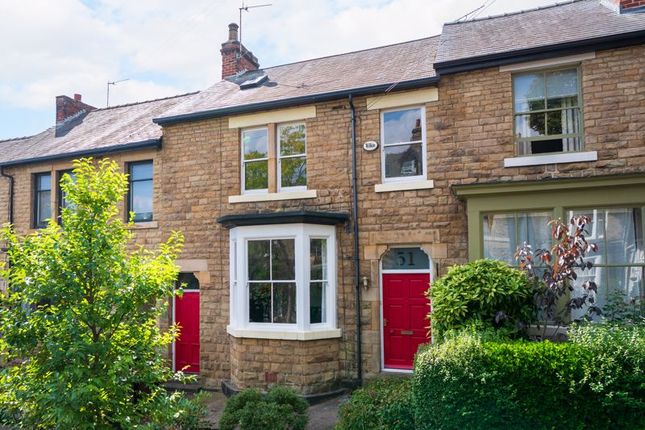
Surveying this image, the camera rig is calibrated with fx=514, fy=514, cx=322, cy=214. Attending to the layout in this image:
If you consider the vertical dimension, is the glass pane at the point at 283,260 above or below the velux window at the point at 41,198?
below

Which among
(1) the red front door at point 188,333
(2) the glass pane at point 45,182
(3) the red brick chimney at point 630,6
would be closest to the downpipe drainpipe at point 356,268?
(1) the red front door at point 188,333

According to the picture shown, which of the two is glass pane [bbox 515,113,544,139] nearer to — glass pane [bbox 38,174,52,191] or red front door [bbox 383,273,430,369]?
red front door [bbox 383,273,430,369]

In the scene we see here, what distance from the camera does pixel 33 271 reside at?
6.11 meters

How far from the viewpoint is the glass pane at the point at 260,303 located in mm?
10695

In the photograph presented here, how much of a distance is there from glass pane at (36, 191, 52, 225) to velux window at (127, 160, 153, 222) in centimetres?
327

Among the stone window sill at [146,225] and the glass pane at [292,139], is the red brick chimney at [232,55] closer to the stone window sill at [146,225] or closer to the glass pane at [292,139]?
the glass pane at [292,139]

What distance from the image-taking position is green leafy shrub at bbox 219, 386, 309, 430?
7.47 meters

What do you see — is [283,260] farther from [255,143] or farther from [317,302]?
[255,143]

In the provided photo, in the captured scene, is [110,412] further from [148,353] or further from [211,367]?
[211,367]

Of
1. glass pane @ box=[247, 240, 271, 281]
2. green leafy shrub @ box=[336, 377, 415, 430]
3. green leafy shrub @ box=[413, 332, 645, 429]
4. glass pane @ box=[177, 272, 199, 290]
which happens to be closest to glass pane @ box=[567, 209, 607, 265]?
green leafy shrub @ box=[413, 332, 645, 429]

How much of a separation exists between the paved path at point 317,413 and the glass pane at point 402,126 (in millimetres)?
5281

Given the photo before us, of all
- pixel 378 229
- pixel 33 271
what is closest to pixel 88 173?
pixel 33 271

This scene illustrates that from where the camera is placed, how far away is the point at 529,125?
9.42m

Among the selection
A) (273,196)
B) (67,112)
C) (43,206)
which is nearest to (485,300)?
(273,196)
